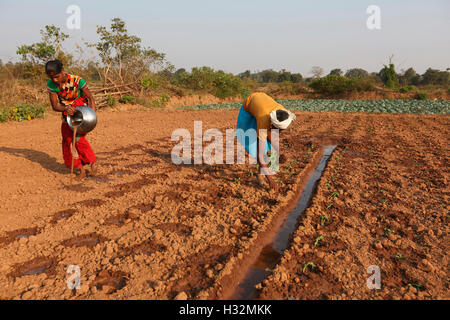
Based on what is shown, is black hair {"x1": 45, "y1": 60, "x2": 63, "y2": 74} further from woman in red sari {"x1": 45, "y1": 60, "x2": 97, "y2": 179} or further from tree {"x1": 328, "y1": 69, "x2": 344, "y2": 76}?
tree {"x1": 328, "y1": 69, "x2": 344, "y2": 76}

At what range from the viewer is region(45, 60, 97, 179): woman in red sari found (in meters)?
3.50

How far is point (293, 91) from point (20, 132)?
28420mm

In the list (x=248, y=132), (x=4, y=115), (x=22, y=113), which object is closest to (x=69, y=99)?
(x=248, y=132)

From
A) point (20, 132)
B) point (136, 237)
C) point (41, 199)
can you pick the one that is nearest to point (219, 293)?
point (136, 237)

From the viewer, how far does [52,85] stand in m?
3.65

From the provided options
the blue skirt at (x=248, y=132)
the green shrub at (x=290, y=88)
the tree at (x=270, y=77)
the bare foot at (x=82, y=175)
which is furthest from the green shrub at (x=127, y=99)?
the tree at (x=270, y=77)

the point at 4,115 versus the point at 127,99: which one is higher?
the point at 127,99

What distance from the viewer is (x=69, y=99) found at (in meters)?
3.90

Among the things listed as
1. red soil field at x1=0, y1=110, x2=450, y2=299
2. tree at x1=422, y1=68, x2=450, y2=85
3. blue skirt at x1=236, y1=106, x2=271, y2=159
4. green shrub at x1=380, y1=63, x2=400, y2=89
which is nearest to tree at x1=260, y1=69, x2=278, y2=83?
tree at x1=422, y1=68, x2=450, y2=85

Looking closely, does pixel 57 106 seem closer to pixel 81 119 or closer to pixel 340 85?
pixel 81 119

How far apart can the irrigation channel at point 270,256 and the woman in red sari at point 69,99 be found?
2.99 meters

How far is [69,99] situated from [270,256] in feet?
11.2

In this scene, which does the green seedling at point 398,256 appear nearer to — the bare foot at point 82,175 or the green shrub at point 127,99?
the bare foot at point 82,175
